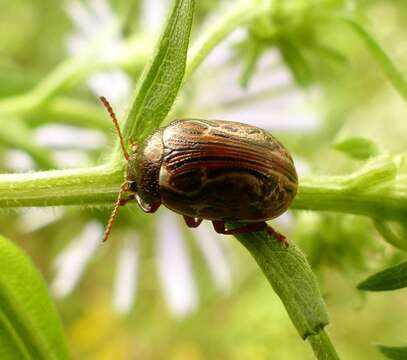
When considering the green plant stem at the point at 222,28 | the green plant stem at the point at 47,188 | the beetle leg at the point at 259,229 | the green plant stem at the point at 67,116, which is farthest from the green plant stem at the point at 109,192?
the green plant stem at the point at 67,116

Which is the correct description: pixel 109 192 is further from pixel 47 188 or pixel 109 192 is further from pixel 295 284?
pixel 295 284

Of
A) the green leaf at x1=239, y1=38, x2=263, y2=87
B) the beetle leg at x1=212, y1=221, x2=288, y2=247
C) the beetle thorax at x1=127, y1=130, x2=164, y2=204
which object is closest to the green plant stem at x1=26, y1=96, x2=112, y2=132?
the green leaf at x1=239, y1=38, x2=263, y2=87

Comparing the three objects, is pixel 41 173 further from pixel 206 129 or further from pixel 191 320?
pixel 191 320

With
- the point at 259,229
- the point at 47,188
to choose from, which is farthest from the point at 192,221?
the point at 47,188

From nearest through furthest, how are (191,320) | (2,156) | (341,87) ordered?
(2,156) → (341,87) → (191,320)

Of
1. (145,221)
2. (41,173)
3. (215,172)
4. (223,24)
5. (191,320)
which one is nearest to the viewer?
(41,173)

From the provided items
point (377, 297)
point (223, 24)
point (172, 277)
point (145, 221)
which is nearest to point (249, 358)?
point (377, 297)

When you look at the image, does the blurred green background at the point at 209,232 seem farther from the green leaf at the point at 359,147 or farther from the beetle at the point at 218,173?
the beetle at the point at 218,173
